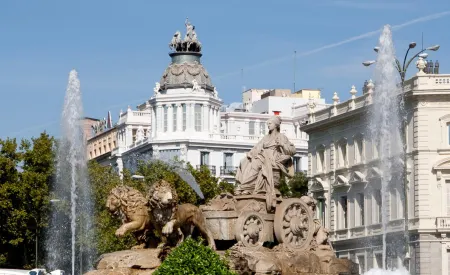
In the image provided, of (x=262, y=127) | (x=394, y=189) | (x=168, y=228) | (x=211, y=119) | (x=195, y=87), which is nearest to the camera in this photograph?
(x=168, y=228)

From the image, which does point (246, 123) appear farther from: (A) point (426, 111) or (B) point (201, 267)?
(B) point (201, 267)

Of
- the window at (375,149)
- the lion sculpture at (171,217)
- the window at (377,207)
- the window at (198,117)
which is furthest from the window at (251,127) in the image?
the lion sculpture at (171,217)

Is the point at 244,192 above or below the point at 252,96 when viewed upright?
below

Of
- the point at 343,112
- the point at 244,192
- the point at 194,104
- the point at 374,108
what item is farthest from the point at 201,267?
the point at 194,104

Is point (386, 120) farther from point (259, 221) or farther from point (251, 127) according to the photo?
point (251, 127)

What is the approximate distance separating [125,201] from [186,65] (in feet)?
282

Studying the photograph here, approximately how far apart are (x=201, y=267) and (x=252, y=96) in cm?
10493

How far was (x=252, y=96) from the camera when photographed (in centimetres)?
13238

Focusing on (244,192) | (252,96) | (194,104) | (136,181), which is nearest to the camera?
(244,192)

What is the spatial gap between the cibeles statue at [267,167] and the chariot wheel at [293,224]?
286 millimetres

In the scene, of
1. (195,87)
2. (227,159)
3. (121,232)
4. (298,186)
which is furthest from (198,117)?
(121,232)

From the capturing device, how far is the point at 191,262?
27562 millimetres

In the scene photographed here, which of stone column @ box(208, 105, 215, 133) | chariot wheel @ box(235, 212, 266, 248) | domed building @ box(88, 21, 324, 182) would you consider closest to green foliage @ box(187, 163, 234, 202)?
domed building @ box(88, 21, 324, 182)

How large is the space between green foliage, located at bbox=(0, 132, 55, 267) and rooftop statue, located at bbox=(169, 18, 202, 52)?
38.9 meters
